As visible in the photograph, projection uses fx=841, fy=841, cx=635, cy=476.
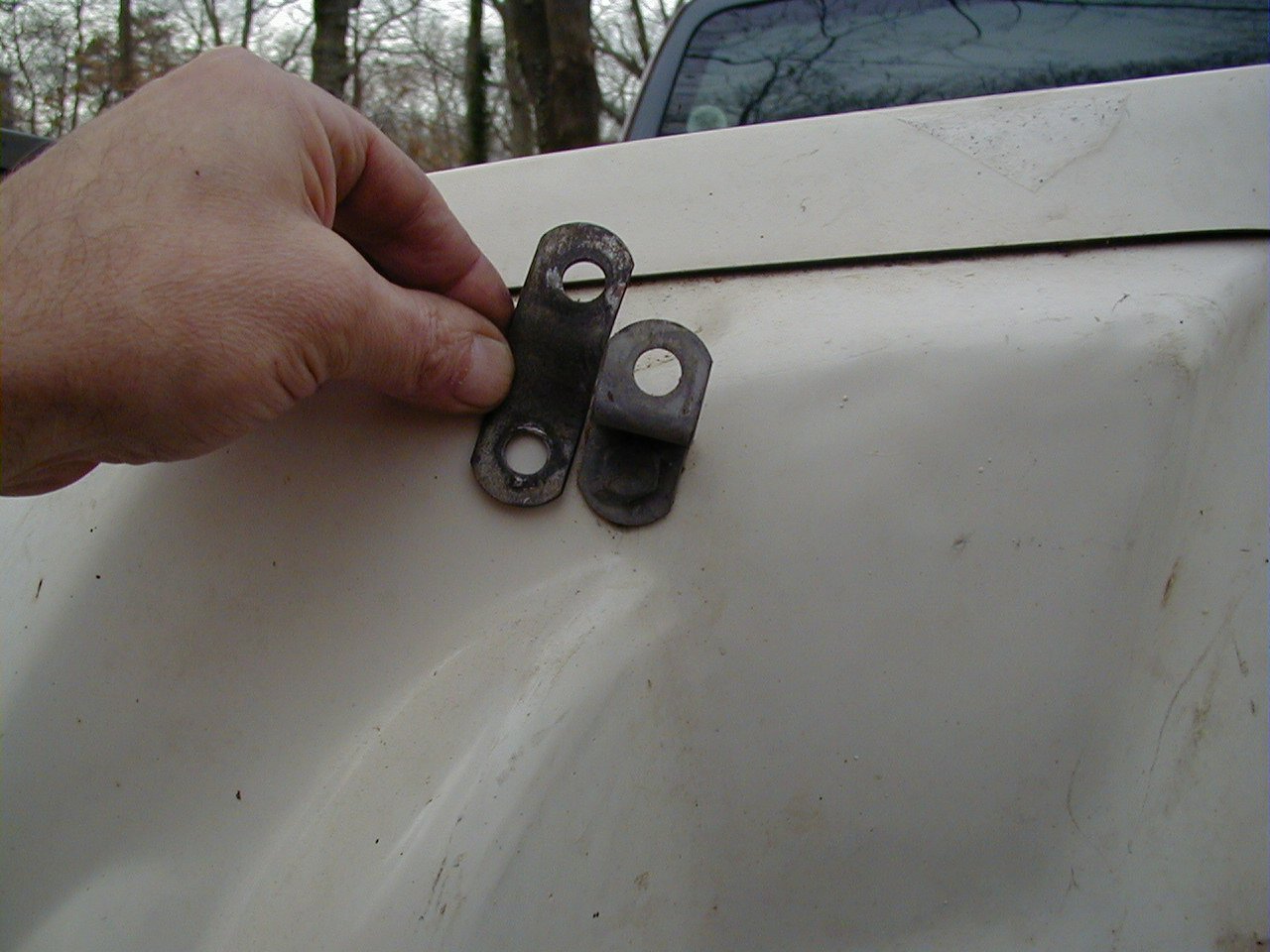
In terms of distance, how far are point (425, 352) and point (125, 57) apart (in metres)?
11.9

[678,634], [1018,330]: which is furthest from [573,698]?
[1018,330]

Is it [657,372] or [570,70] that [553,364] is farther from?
[570,70]

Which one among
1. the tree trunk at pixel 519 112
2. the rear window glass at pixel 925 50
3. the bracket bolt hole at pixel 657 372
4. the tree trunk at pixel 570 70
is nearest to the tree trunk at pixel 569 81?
the tree trunk at pixel 570 70

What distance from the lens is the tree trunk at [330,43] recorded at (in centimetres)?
659

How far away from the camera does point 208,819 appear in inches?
25.0

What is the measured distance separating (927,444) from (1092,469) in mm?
119

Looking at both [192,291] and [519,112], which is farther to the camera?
[519,112]

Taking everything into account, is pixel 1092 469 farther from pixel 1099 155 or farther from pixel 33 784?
pixel 33 784

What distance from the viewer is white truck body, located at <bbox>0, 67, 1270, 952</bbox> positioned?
60 cm

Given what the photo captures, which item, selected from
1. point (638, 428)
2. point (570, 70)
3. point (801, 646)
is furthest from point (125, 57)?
point (801, 646)

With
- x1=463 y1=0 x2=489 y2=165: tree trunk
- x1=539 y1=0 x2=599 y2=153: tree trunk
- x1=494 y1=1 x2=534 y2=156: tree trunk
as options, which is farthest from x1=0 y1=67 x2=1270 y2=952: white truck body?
x1=494 y1=1 x2=534 y2=156: tree trunk

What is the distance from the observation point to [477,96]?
319 inches

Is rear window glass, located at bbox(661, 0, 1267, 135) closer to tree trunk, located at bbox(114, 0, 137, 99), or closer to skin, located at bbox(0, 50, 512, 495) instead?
skin, located at bbox(0, 50, 512, 495)

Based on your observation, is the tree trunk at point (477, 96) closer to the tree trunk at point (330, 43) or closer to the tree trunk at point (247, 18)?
the tree trunk at point (330, 43)
